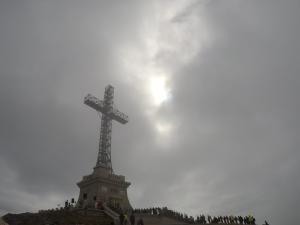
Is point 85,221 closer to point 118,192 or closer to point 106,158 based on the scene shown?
point 118,192

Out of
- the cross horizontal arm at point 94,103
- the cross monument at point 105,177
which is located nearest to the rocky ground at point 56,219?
the cross monument at point 105,177

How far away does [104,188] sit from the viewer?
159 feet

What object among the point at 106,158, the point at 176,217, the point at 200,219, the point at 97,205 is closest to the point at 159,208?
the point at 176,217

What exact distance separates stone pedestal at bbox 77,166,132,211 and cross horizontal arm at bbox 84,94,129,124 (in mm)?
10544

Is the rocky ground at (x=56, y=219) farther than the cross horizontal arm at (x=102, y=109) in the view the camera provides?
No

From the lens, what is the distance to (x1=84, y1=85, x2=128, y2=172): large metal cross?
54.1 metres

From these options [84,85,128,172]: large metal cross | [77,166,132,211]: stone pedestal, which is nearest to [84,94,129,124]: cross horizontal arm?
[84,85,128,172]: large metal cross

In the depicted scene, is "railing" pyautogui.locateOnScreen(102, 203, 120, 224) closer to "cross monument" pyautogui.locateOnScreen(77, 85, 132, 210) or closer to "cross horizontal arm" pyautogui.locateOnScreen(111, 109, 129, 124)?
"cross monument" pyautogui.locateOnScreen(77, 85, 132, 210)

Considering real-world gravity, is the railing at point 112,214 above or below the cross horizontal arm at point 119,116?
below

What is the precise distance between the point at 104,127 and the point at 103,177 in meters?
10.4

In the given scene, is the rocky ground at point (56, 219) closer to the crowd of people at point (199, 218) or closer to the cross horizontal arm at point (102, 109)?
the crowd of people at point (199, 218)

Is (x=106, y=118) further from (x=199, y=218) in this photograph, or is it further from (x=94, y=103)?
(x=199, y=218)

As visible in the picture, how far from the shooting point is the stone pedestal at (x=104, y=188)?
4768 cm

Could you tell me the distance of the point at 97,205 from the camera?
126 ft
